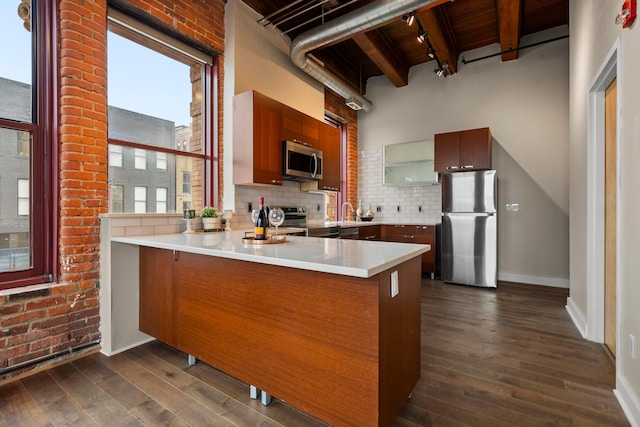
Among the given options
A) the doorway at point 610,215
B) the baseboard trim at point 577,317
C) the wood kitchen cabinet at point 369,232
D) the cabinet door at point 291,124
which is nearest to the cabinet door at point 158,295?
the cabinet door at point 291,124

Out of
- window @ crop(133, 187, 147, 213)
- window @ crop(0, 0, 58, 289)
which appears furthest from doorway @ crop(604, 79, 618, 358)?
window @ crop(0, 0, 58, 289)

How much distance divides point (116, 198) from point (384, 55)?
13.7 ft

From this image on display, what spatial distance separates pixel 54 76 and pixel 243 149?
1.62m

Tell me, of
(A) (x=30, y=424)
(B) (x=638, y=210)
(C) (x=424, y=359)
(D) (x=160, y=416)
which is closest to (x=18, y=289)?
(A) (x=30, y=424)

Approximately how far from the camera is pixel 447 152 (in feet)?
15.9

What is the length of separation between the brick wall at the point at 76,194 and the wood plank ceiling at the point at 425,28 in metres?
1.93

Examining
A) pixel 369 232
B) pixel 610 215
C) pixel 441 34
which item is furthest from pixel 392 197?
pixel 610 215

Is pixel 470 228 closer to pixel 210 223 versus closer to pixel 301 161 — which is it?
pixel 301 161

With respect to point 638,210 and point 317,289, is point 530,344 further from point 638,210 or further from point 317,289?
point 317,289

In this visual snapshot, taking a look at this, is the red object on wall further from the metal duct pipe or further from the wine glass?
the wine glass

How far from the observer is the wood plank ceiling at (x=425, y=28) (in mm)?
3879

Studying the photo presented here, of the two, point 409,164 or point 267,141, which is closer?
point 267,141

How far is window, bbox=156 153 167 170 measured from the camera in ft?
10.2

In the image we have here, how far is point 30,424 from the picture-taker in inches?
65.4
